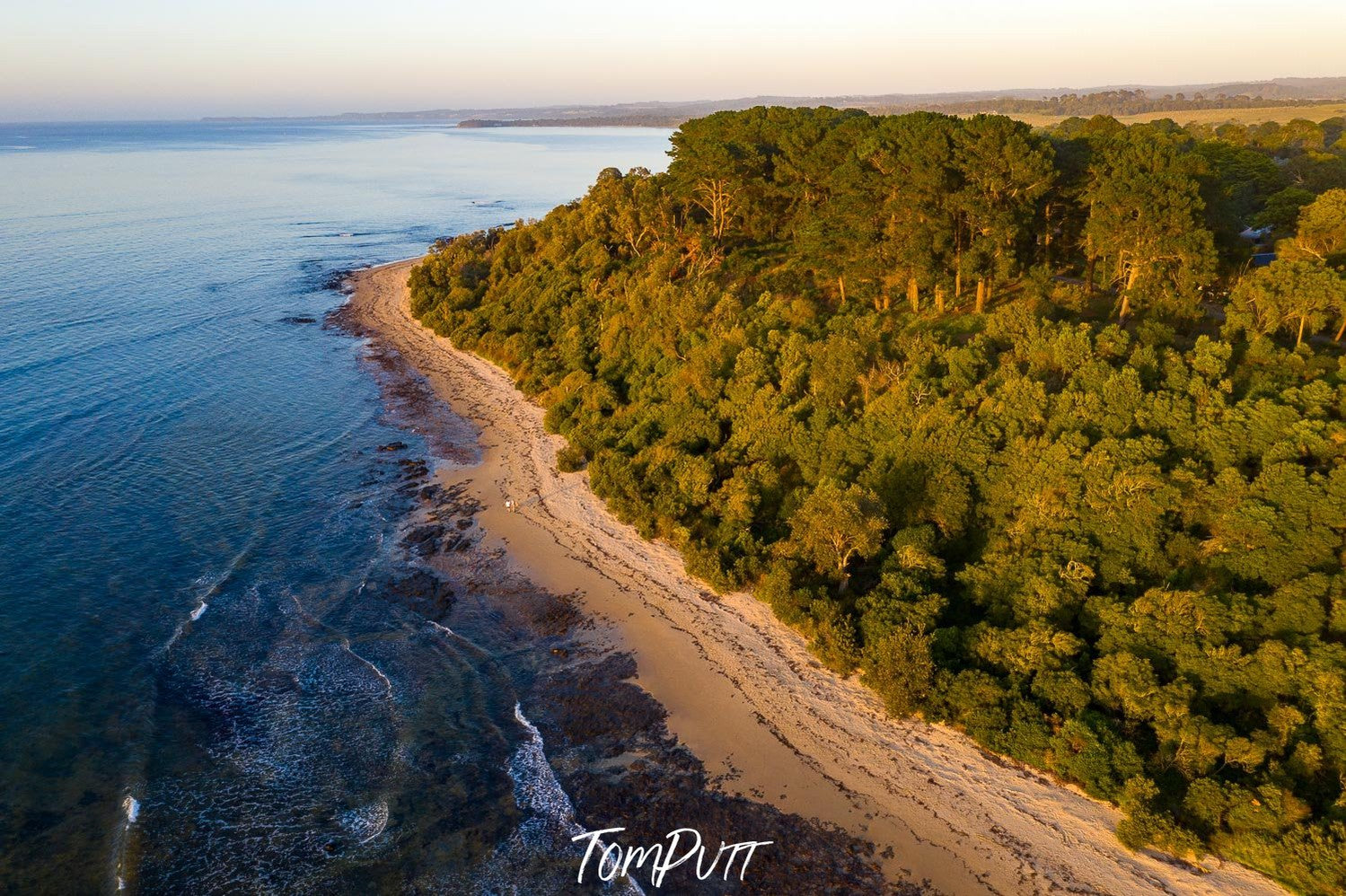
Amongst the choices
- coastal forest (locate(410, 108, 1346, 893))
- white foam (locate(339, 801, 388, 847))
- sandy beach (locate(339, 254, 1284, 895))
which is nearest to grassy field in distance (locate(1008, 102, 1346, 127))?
coastal forest (locate(410, 108, 1346, 893))


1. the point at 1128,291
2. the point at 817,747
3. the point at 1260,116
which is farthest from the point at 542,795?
the point at 1260,116

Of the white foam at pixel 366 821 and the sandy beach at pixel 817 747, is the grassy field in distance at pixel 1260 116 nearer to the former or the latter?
the sandy beach at pixel 817 747

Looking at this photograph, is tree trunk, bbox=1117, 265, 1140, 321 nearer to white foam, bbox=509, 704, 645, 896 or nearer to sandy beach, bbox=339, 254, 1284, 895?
sandy beach, bbox=339, 254, 1284, 895

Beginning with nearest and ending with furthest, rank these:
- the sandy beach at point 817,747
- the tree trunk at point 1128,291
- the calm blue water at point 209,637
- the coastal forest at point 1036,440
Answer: the sandy beach at point 817,747, the calm blue water at point 209,637, the coastal forest at point 1036,440, the tree trunk at point 1128,291

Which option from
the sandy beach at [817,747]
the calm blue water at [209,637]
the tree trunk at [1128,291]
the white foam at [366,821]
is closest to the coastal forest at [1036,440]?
the tree trunk at [1128,291]

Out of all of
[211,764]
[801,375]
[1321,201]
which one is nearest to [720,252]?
[801,375]

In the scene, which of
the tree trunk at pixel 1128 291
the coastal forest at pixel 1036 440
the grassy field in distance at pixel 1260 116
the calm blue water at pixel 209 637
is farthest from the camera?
the grassy field in distance at pixel 1260 116

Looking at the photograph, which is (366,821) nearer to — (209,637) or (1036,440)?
(209,637)
